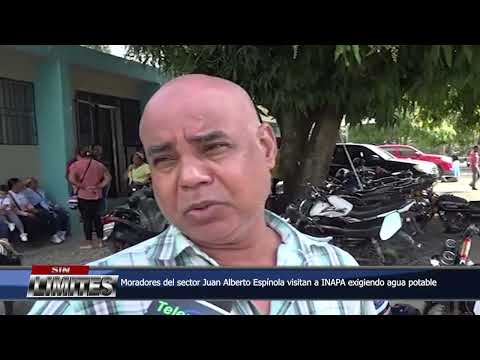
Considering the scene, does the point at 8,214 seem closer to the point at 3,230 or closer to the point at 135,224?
the point at 3,230

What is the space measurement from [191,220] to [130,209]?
1.21 feet

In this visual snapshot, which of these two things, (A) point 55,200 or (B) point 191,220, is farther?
(A) point 55,200

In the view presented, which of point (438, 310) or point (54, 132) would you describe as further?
point (54, 132)

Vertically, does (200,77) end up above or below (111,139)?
above

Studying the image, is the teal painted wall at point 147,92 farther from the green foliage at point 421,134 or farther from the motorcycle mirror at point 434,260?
the motorcycle mirror at point 434,260

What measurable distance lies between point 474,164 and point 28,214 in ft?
8.63

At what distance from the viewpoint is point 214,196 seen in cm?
254

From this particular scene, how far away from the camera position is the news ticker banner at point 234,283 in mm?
2658

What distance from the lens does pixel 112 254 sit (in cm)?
269

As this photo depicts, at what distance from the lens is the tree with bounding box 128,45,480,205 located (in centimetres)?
268

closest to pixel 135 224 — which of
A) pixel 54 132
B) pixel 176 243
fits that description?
pixel 176 243
